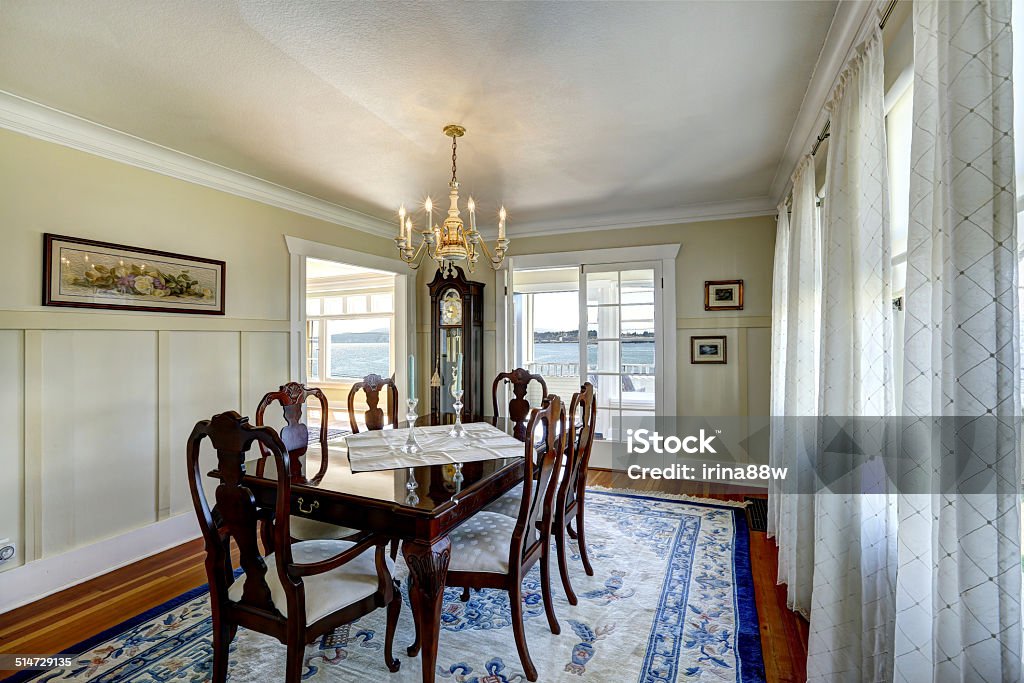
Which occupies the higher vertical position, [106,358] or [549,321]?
[549,321]

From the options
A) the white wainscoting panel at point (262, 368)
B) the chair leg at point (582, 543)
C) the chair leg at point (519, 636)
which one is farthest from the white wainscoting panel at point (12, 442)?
the chair leg at point (582, 543)

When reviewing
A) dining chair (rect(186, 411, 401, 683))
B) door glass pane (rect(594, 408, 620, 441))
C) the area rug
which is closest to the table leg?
dining chair (rect(186, 411, 401, 683))

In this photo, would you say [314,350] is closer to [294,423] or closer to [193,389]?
[193,389]

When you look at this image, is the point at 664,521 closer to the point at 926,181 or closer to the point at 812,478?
the point at 812,478

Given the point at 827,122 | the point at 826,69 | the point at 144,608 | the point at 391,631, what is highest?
the point at 826,69

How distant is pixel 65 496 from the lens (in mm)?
2529

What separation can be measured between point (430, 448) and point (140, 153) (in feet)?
A: 8.17

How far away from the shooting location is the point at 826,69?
2016mm

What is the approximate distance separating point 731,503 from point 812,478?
5.74 ft

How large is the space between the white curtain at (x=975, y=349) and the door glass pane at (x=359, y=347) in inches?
270

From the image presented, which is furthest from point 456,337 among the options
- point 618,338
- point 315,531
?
point 315,531

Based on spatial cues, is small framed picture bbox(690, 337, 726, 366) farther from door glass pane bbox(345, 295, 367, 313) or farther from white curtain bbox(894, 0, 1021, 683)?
door glass pane bbox(345, 295, 367, 313)

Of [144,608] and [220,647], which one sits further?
[144,608]

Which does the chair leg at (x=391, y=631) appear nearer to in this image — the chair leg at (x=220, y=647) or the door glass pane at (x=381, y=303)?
the chair leg at (x=220, y=647)
